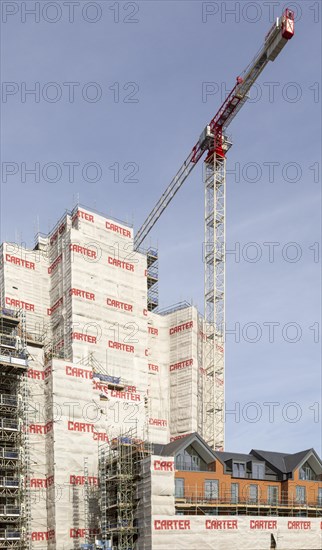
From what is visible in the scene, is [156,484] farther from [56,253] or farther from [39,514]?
[56,253]

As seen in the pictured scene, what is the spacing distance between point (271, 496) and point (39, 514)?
2645 cm

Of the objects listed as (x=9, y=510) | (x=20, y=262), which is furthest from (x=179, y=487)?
(x=20, y=262)

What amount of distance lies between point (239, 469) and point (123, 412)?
20427mm

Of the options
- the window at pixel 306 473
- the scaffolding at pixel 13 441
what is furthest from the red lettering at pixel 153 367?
the window at pixel 306 473

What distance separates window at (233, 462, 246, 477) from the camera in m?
78.1

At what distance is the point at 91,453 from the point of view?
82.9 m

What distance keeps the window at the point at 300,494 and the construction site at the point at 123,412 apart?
143 millimetres

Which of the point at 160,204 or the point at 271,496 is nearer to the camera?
the point at 271,496

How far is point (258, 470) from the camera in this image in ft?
262

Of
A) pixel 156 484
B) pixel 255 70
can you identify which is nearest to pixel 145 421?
pixel 156 484

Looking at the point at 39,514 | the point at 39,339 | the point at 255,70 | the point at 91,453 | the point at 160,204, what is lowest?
the point at 39,514

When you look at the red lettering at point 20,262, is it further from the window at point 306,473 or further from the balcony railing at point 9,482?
the window at point 306,473

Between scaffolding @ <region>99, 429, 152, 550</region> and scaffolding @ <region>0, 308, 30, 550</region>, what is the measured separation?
860 cm

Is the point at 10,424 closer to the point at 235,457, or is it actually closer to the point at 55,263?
the point at 235,457
